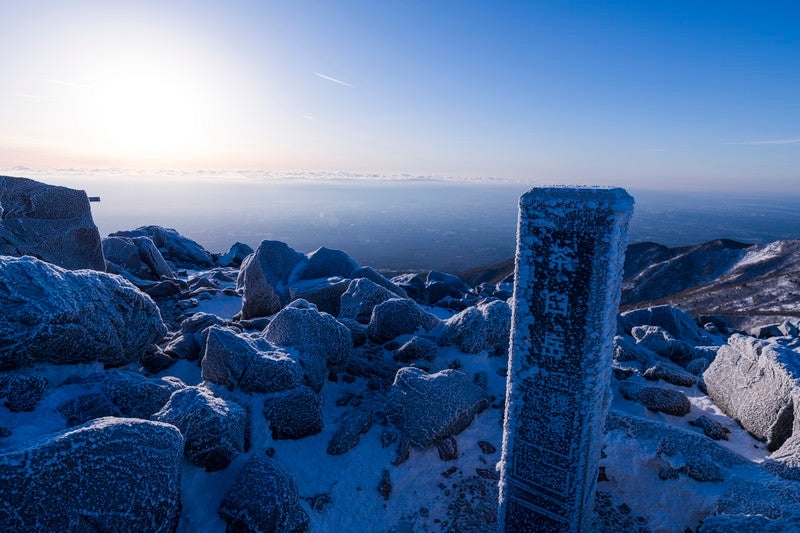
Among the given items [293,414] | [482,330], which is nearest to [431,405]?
[293,414]

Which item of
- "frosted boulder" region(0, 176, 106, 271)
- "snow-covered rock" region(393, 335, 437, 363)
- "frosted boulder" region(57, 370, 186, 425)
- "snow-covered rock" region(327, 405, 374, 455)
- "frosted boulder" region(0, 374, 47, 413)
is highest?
"frosted boulder" region(0, 176, 106, 271)

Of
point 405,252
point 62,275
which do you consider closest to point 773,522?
point 62,275

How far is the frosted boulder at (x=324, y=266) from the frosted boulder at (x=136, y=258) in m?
9.55

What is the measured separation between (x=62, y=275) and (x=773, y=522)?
1255 centimetres

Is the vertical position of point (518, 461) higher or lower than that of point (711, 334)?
higher

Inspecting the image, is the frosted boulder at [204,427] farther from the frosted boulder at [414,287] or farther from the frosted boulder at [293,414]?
the frosted boulder at [414,287]

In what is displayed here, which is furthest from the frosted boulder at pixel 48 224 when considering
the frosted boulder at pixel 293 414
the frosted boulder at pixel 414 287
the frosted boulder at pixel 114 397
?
the frosted boulder at pixel 414 287

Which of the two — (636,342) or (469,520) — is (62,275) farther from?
(636,342)

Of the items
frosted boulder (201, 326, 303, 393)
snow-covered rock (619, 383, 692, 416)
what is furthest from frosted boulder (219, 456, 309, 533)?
snow-covered rock (619, 383, 692, 416)

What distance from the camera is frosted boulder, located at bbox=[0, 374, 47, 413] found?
19.4ft

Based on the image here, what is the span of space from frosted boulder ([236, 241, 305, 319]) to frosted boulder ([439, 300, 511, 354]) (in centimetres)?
716

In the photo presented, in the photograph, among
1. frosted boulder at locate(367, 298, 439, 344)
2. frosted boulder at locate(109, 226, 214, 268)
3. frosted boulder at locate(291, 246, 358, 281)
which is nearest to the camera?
frosted boulder at locate(367, 298, 439, 344)

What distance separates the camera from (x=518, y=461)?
5.87 m

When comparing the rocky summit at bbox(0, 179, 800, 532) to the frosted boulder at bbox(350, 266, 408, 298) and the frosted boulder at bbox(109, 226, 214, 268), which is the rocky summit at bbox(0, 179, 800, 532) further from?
the frosted boulder at bbox(109, 226, 214, 268)
